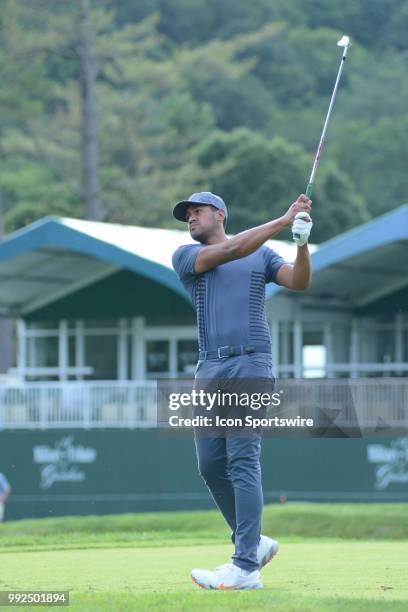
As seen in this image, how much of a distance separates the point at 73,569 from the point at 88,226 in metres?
19.0

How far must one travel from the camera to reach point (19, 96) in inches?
1823

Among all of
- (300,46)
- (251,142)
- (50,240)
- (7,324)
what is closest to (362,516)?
(50,240)

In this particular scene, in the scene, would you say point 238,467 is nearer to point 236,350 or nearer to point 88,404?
point 236,350

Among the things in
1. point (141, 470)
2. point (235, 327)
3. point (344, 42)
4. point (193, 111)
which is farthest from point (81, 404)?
point (193, 111)

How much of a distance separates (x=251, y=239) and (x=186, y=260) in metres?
0.43

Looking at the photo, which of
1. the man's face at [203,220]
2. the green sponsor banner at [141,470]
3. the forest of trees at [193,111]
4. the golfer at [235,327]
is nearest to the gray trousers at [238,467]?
the golfer at [235,327]

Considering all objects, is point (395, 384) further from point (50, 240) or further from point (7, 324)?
point (7, 324)

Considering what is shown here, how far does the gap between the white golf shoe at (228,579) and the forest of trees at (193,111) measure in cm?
3476

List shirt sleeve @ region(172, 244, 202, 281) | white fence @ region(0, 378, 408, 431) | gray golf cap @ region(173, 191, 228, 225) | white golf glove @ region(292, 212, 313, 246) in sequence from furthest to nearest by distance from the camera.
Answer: white fence @ region(0, 378, 408, 431) → gray golf cap @ region(173, 191, 228, 225) → shirt sleeve @ region(172, 244, 202, 281) → white golf glove @ region(292, 212, 313, 246)

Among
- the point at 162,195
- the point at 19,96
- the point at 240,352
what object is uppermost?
the point at 19,96

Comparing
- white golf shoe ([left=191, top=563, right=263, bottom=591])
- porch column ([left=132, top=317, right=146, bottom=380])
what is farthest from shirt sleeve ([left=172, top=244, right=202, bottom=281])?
porch column ([left=132, top=317, right=146, bottom=380])

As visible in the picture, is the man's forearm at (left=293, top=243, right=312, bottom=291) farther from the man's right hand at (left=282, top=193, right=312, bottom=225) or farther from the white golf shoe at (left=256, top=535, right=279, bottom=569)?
the white golf shoe at (left=256, top=535, right=279, bottom=569)

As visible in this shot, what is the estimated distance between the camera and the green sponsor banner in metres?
24.4

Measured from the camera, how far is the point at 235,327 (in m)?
7.81
